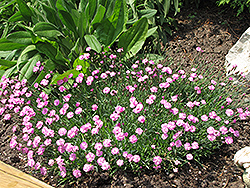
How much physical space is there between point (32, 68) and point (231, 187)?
96.9 inches

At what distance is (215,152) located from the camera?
2.19 meters

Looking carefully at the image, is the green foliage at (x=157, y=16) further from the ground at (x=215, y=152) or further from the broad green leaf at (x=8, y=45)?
the broad green leaf at (x=8, y=45)

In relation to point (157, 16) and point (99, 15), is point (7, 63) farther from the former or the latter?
point (157, 16)

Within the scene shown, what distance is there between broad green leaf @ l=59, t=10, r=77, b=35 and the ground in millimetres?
1330

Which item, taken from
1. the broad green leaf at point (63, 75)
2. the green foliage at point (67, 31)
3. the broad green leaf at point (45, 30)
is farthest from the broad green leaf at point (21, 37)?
the broad green leaf at point (63, 75)

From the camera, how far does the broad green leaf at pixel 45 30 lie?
2.41 meters

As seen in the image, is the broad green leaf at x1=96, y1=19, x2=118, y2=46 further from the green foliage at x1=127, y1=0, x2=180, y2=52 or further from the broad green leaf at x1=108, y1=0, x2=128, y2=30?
the green foliage at x1=127, y1=0, x2=180, y2=52

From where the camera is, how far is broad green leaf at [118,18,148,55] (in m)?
2.72

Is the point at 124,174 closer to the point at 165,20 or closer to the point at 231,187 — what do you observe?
the point at 231,187

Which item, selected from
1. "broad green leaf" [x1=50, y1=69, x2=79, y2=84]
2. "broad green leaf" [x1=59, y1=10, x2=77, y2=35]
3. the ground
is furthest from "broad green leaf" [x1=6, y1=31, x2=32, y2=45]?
the ground

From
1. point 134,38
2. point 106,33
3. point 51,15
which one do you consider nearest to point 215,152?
point 134,38

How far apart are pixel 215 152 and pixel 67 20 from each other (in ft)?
7.29

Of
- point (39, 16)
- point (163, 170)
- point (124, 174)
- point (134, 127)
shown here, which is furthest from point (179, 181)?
point (39, 16)

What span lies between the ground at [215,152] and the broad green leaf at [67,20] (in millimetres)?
1330
